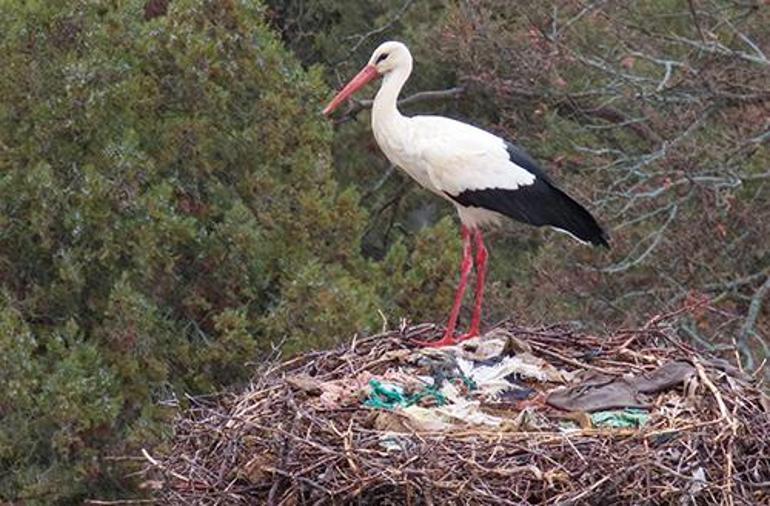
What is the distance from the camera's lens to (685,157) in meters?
14.6

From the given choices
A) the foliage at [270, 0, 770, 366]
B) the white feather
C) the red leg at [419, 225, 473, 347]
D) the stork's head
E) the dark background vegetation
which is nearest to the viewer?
the red leg at [419, 225, 473, 347]

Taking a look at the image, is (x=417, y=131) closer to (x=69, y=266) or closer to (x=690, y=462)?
(x=690, y=462)

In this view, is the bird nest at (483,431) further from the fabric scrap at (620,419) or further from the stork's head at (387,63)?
the stork's head at (387,63)

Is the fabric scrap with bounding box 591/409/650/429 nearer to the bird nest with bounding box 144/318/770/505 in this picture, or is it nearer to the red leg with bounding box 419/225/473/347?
the bird nest with bounding box 144/318/770/505

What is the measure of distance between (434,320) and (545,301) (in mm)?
827

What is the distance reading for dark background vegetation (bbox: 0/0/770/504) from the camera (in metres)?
14.2

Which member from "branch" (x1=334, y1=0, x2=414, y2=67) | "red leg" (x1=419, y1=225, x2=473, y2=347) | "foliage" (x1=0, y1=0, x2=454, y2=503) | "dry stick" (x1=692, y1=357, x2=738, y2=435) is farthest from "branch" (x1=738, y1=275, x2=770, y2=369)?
"branch" (x1=334, y1=0, x2=414, y2=67)

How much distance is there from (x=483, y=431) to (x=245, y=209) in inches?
268

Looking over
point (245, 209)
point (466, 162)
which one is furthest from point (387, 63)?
point (245, 209)

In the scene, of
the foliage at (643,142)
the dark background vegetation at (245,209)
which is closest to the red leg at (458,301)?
the foliage at (643,142)

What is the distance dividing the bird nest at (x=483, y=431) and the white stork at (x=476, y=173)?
0.96m

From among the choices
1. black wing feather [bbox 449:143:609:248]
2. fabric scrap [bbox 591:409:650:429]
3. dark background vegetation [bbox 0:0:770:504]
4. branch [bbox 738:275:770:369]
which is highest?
fabric scrap [bbox 591:409:650:429]

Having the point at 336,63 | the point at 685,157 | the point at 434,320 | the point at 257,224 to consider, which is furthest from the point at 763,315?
the point at 336,63

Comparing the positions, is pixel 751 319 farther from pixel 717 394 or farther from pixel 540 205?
pixel 717 394
